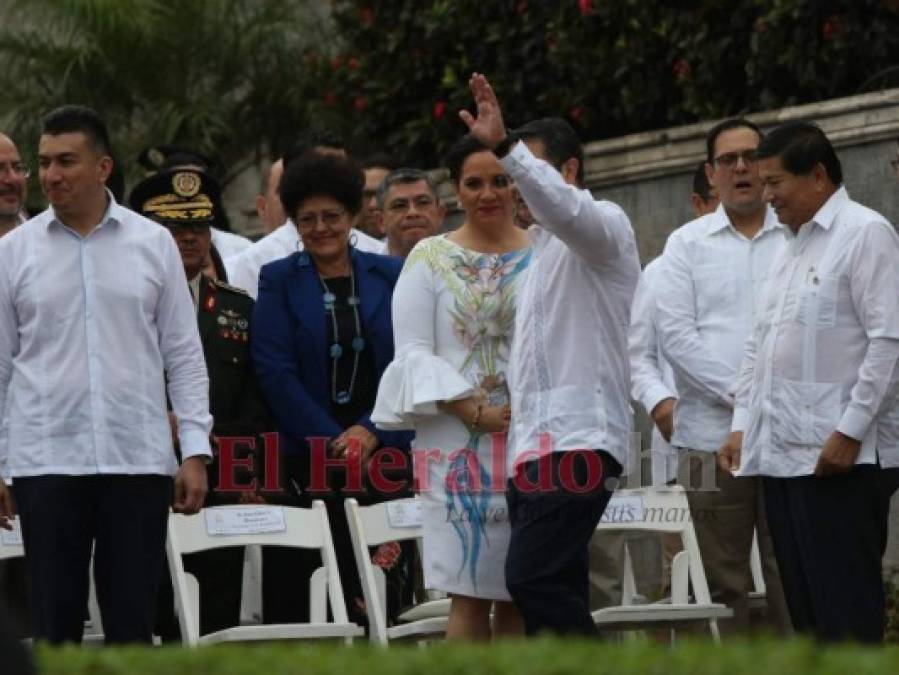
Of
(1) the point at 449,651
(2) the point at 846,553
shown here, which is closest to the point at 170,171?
(2) the point at 846,553

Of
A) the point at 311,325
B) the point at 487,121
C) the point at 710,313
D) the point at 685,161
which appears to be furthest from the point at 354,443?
the point at 685,161

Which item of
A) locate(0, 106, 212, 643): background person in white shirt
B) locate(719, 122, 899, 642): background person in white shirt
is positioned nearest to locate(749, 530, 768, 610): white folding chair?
locate(719, 122, 899, 642): background person in white shirt

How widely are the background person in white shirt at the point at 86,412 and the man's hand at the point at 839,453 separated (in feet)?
6.88

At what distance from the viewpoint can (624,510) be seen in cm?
1045

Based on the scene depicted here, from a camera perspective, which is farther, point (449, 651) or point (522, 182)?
point (522, 182)

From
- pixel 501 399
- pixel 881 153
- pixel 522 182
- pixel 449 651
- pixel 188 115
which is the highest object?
pixel 188 115

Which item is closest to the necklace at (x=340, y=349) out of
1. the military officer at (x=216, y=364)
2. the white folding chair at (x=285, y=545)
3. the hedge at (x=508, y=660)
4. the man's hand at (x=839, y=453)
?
the military officer at (x=216, y=364)

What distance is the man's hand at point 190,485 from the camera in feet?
28.6

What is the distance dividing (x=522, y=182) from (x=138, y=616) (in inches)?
81.6

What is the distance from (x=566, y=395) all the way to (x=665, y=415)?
264 cm

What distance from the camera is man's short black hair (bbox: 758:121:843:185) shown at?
29.1 feet

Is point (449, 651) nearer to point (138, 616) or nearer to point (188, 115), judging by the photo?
point (138, 616)

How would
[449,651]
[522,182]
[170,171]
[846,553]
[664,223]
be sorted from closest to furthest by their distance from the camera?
[449,651] < [522,182] < [846,553] < [170,171] < [664,223]

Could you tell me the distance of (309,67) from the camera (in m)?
→ 16.1
